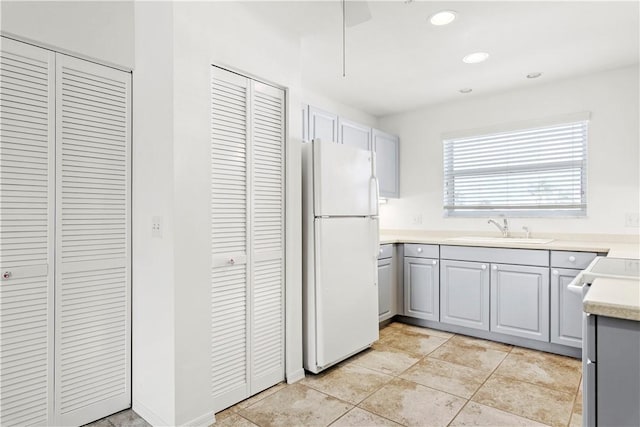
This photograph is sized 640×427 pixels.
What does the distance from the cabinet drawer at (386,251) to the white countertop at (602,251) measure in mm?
58

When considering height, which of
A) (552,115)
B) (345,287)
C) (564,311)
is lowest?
(564,311)

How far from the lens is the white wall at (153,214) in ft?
6.40

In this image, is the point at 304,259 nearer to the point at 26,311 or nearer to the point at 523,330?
the point at 26,311

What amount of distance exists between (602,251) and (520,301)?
711 millimetres

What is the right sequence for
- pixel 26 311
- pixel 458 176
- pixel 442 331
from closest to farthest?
pixel 26 311 → pixel 442 331 → pixel 458 176

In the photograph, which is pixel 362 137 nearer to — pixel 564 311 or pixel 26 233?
pixel 564 311

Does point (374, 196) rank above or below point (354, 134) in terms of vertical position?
below

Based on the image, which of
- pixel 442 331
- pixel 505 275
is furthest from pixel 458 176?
pixel 442 331

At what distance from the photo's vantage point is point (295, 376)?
2570mm

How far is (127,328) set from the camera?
2.21 meters

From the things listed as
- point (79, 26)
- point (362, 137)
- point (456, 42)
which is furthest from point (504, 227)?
point (79, 26)

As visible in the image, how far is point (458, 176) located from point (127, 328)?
3.47 meters

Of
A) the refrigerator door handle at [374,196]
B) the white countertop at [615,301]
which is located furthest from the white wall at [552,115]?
the white countertop at [615,301]

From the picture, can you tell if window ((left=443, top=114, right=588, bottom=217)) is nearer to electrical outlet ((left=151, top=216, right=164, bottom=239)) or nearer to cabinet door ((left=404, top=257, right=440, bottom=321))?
cabinet door ((left=404, top=257, right=440, bottom=321))
